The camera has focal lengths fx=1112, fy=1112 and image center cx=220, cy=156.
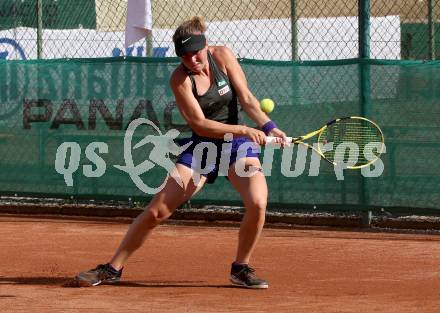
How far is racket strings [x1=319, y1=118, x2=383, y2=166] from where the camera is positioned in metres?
9.93

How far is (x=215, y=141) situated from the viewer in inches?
291

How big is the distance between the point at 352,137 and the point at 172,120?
216 cm

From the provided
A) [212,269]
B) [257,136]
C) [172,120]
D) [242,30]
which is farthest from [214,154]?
[242,30]

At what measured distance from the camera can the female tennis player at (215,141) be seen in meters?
7.19

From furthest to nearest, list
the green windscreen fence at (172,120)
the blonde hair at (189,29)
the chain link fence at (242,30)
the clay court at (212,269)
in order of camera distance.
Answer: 1. the chain link fence at (242,30)
2. the green windscreen fence at (172,120)
3. the blonde hair at (189,29)
4. the clay court at (212,269)

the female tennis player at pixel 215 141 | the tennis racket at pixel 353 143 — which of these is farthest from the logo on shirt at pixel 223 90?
the tennis racket at pixel 353 143

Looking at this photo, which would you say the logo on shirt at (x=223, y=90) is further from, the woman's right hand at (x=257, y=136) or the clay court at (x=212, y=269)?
the clay court at (x=212, y=269)

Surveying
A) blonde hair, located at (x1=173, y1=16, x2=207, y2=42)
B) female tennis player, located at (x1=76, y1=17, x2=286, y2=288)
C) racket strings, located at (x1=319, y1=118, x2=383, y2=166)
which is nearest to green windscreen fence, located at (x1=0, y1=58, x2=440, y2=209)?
racket strings, located at (x1=319, y1=118, x2=383, y2=166)

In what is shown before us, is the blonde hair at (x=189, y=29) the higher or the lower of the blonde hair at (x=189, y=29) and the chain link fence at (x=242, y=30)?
Result: the lower

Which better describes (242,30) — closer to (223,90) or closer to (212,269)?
(212,269)

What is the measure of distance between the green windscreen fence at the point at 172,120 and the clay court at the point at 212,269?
0.42 metres

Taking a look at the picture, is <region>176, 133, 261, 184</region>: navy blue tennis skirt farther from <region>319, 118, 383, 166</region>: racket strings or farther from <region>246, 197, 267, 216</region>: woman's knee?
<region>319, 118, 383, 166</region>: racket strings

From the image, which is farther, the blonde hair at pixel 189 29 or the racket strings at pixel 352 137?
the racket strings at pixel 352 137

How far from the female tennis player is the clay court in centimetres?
30
